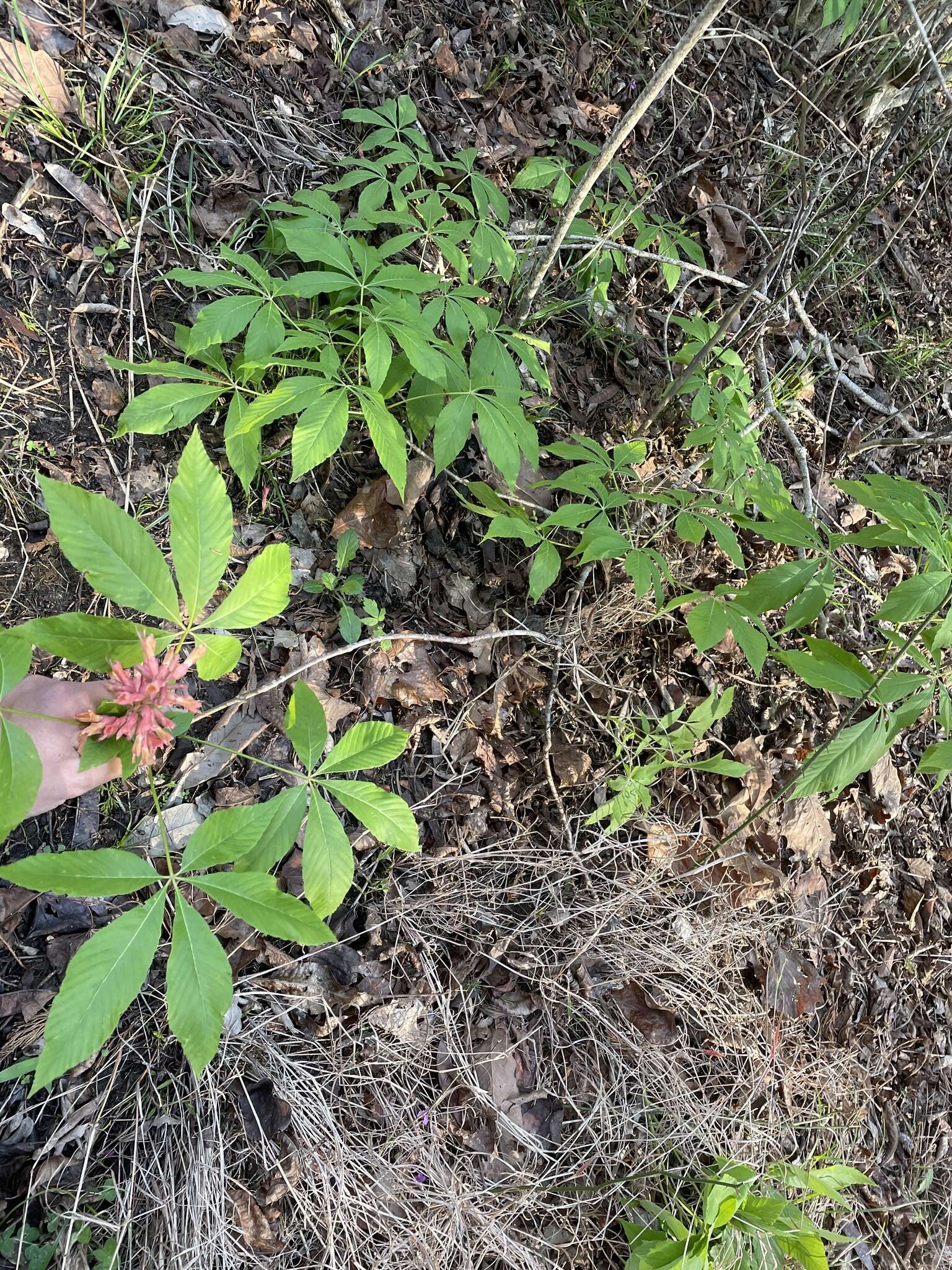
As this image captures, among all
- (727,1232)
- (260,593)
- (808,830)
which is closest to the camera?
(260,593)

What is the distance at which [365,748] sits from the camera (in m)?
1.30

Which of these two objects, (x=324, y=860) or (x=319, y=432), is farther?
(x=319, y=432)


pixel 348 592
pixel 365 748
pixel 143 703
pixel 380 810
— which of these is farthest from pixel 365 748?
pixel 348 592

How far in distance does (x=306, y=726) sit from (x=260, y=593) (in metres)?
0.23

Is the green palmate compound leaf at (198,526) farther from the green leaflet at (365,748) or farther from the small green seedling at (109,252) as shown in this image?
the small green seedling at (109,252)

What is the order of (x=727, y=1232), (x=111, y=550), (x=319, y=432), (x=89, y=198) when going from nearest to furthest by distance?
(x=111, y=550) < (x=319, y=432) < (x=727, y=1232) < (x=89, y=198)

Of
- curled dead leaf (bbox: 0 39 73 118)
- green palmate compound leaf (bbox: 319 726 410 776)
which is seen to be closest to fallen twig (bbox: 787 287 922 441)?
green palmate compound leaf (bbox: 319 726 410 776)

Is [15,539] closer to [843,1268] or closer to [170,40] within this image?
[170,40]

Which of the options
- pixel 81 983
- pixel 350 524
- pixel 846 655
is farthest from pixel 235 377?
pixel 846 655

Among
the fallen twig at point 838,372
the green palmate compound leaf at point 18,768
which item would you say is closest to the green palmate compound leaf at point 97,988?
the green palmate compound leaf at point 18,768

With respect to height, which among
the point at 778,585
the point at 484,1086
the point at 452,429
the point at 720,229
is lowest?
the point at 484,1086

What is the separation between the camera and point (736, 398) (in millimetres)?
2109

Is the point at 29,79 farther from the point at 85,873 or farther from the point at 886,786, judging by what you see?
the point at 886,786

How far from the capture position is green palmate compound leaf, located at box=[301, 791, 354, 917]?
1.22m
